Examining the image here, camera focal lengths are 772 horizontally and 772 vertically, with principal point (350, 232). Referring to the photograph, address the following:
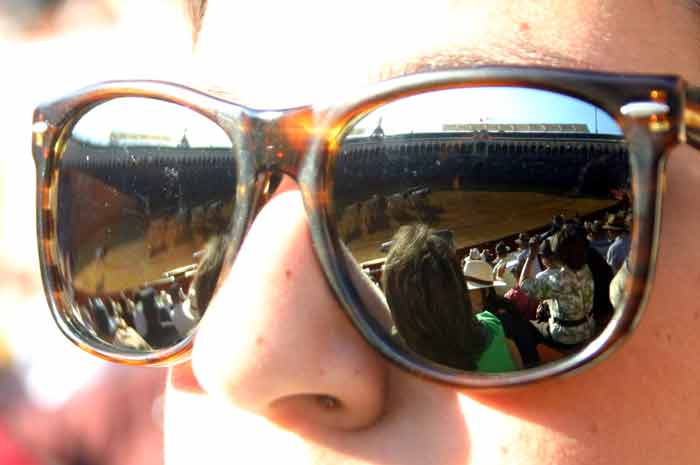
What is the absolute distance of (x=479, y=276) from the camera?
93 centimetres

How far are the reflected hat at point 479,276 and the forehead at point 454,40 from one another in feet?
0.83

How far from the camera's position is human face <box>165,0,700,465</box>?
37.4 inches

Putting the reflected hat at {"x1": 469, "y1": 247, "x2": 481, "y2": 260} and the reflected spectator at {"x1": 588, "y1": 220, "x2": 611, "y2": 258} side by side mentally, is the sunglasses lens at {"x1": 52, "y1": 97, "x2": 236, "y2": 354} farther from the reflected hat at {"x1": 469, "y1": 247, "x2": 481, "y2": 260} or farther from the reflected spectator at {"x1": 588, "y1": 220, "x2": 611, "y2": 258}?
the reflected spectator at {"x1": 588, "y1": 220, "x2": 611, "y2": 258}

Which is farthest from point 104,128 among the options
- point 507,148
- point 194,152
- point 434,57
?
point 507,148

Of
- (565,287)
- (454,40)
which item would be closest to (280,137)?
(454,40)

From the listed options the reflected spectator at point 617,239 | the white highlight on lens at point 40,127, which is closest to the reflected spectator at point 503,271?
the reflected spectator at point 617,239

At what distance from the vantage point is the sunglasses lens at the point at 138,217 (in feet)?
3.71

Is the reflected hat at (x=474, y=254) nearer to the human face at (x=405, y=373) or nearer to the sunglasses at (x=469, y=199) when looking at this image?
the sunglasses at (x=469, y=199)

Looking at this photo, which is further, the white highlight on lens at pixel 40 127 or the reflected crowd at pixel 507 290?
the white highlight on lens at pixel 40 127

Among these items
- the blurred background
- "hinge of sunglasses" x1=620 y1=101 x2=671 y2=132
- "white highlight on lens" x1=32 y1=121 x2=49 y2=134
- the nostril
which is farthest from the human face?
the blurred background

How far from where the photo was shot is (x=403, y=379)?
101 cm

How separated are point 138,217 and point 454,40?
56 centimetres

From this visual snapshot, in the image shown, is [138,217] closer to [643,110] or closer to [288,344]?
[288,344]

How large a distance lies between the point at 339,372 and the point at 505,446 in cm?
23
